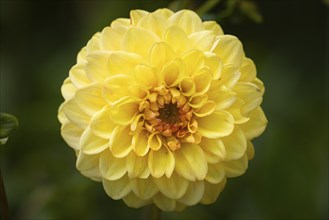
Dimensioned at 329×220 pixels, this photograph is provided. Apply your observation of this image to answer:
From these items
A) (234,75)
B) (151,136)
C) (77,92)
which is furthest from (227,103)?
(77,92)

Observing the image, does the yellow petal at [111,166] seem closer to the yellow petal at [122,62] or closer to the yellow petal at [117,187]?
the yellow petal at [117,187]

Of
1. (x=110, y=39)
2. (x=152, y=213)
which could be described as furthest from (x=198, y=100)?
(x=152, y=213)

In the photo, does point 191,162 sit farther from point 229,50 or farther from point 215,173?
point 229,50

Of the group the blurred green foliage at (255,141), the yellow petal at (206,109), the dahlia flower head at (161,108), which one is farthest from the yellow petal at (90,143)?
the blurred green foliage at (255,141)

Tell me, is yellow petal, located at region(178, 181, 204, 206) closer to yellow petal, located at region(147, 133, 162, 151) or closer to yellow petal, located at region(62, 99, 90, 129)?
yellow petal, located at region(147, 133, 162, 151)

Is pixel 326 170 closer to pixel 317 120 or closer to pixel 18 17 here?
pixel 317 120

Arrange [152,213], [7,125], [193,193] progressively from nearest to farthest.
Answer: [7,125], [193,193], [152,213]

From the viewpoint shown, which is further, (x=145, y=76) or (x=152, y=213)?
(x=152, y=213)
